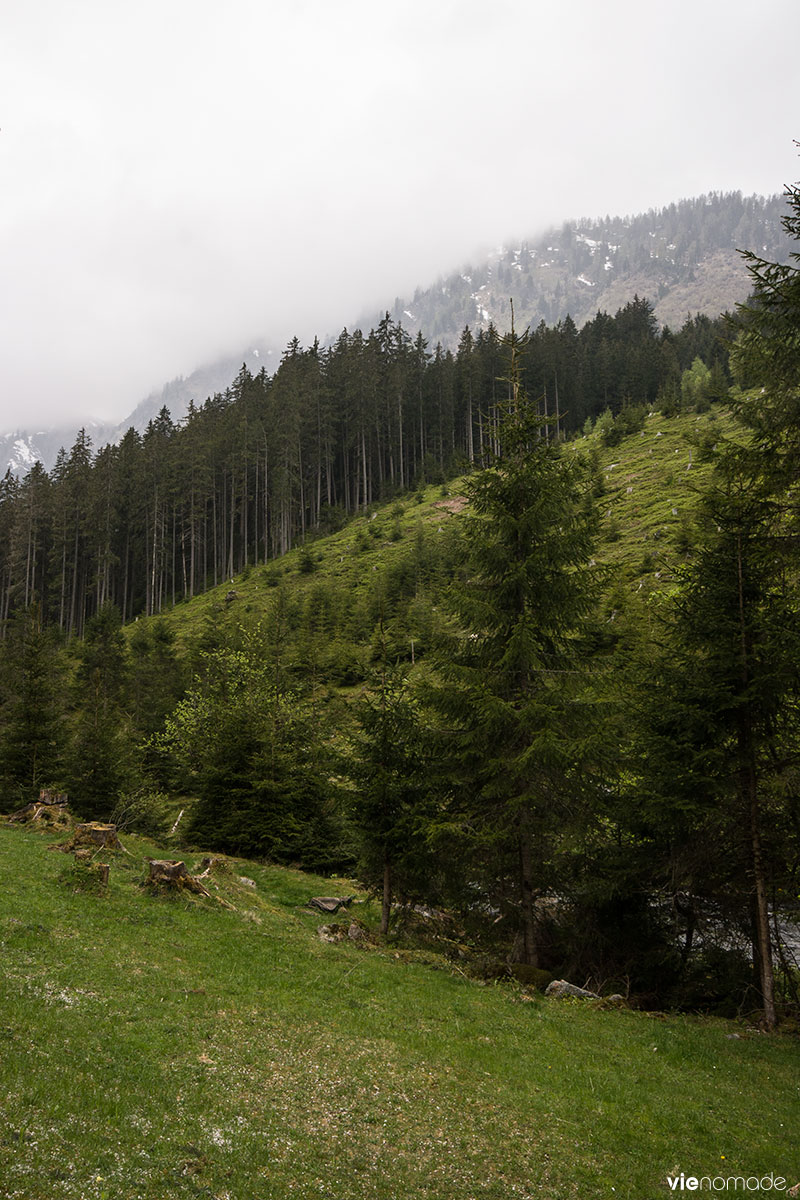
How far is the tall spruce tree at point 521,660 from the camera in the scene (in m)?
18.7

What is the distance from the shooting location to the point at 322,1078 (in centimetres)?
1040

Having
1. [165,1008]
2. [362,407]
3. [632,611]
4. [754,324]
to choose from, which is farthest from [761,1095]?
[362,407]

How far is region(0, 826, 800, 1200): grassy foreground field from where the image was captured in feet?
24.7

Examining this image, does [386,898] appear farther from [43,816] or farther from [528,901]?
[43,816]

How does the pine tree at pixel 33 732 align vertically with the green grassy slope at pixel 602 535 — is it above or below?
below

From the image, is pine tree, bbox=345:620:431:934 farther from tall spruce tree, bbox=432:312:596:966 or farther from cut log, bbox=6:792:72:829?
cut log, bbox=6:792:72:829

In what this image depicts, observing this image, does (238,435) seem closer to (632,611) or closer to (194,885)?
(632,611)

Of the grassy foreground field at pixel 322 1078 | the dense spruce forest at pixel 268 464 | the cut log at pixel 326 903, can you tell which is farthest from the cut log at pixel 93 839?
the dense spruce forest at pixel 268 464

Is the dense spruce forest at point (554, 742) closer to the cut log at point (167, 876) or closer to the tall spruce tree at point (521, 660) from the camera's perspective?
the tall spruce tree at point (521, 660)

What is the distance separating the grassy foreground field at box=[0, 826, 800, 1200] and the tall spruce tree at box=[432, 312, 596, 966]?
4.36 metres

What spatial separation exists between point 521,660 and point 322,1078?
481 inches

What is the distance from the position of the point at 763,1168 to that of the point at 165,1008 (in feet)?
33.9

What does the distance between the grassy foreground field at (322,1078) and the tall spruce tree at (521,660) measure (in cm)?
436

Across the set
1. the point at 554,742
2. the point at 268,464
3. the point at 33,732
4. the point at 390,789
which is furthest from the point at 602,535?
the point at 268,464
